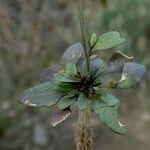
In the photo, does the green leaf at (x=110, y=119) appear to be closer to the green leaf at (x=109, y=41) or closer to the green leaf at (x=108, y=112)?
the green leaf at (x=108, y=112)

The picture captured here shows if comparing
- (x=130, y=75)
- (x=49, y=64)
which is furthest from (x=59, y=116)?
(x=49, y=64)

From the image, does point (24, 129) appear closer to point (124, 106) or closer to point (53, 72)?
point (124, 106)

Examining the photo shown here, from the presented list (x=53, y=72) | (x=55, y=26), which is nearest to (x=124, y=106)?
(x=55, y=26)

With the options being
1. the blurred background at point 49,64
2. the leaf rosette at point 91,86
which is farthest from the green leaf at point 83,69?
the blurred background at point 49,64

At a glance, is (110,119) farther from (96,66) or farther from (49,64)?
(49,64)

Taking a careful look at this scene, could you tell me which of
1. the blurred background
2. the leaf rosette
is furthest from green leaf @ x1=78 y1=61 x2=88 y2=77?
the blurred background
